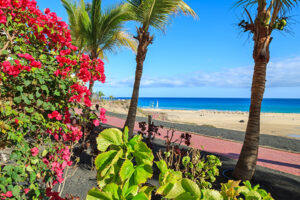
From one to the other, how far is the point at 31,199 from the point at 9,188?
0.45 meters

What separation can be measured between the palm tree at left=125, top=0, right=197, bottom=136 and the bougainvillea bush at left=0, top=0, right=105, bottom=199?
13.2ft

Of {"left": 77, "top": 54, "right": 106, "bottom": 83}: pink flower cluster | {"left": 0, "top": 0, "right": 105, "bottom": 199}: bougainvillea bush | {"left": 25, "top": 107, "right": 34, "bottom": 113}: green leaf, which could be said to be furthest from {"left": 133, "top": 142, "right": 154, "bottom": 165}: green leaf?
{"left": 77, "top": 54, "right": 106, "bottom": 83}: pink flower cluster

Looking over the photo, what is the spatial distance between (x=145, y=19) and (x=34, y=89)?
6003 mm

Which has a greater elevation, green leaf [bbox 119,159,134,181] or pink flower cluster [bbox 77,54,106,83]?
pink flower cluster [bbox 77,54,106,83]

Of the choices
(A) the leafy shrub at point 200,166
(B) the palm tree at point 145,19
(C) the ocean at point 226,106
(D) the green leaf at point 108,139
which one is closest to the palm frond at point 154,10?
(B) the palm tree at point 145,19

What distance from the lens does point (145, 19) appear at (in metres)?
7.56

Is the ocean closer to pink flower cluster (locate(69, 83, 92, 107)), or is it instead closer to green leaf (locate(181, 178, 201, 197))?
pink flower cluster (locate(69, 83, 92, 107))

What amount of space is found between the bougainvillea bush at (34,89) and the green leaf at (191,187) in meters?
2.03

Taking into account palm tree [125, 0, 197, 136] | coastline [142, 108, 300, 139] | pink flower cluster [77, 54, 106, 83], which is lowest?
coastline [142, 108, 300, 139]

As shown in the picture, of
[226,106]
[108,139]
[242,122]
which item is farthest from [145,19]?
[226,106]

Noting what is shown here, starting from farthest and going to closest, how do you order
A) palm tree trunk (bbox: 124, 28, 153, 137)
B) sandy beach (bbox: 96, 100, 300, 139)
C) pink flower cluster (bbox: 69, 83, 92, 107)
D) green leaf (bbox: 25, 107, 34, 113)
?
sandy beach (bbox: 96, 100, 300, 139) < palm tree trunk (bbox: 124, 28, 153, 137) < pink flower cluster (bbox: 69, 83, 92, 107) < green leaf (bbox: 25, 107, 34, 113)

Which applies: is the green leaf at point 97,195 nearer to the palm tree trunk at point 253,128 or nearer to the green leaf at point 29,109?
the green leaf at point 29,109

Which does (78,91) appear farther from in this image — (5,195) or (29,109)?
(5,195)

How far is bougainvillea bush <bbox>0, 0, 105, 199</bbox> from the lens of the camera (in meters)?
2.21
